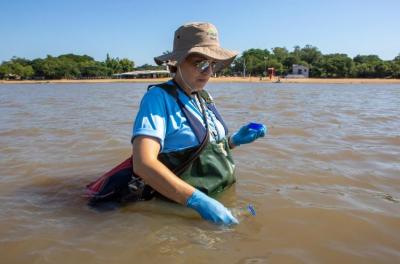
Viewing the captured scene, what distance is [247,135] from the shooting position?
3756 millimetres

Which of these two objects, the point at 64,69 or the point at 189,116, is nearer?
the point at 189,116

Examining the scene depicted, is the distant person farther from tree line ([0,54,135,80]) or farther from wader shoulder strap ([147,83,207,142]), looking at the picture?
tree line ([0,54,135,80])

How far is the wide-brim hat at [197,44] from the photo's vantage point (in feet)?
9.53

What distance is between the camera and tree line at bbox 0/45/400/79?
77.6m

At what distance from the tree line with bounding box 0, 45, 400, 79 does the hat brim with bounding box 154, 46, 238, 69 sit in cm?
7950

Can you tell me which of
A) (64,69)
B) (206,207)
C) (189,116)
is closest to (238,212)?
(206,207)

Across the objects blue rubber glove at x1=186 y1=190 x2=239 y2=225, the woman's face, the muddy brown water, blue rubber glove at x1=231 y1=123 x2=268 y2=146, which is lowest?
the muddy brown water

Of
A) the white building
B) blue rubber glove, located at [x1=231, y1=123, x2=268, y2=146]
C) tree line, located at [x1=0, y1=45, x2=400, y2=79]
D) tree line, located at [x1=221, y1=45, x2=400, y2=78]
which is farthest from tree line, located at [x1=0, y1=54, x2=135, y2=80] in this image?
blue rubber glove, located at [x1=231, y1=123, x2=268, y2=146]

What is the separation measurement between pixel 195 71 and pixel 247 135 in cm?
99

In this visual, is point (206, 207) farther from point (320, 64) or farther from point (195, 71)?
point (320, 64)

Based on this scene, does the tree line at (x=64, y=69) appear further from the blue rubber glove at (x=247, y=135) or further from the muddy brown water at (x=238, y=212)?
the blue rubber glove at (x=247, y=135)

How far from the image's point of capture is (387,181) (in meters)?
4.26

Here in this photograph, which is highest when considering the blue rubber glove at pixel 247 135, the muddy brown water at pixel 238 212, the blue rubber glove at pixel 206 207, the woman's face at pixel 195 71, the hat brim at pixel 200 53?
the hat brim at pixel 200 53

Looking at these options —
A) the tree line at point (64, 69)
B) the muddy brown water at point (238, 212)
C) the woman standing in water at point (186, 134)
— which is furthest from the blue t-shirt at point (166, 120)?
the tree line at point (64, 69)
